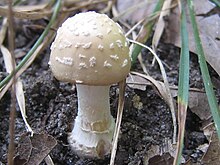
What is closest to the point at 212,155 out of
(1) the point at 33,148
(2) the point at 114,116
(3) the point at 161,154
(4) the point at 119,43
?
(3) the point at 161,154

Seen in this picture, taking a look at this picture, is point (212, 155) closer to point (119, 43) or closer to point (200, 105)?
point (200, 105)

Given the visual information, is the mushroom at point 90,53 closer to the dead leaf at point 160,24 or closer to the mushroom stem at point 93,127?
the mushroom stem at point 93,127

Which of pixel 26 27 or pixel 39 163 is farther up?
pixel 26 27

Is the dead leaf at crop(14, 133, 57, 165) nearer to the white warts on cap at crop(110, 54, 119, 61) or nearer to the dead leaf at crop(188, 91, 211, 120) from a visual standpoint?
the white warts on cap at crop(110, 54, 119, 61)

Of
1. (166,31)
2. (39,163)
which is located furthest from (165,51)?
(39,163)

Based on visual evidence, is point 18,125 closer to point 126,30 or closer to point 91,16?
point 91,16
